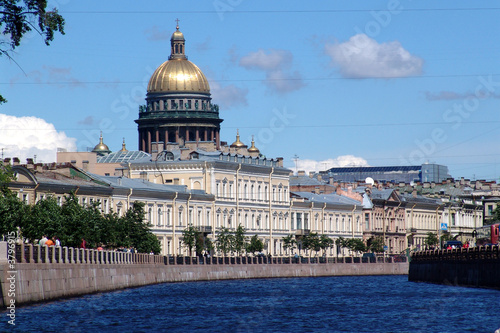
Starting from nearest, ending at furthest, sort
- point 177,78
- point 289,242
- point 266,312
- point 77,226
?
point 266,312 < point 77,226 < point 289,242 < point 177,78

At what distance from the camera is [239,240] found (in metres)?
99.6

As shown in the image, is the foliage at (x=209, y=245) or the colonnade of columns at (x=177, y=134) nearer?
the foliage at (x=209, y=245)

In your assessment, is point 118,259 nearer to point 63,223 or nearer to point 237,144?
point 63,223

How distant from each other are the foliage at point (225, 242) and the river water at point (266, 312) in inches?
1404

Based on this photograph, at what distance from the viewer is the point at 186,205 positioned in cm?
9875

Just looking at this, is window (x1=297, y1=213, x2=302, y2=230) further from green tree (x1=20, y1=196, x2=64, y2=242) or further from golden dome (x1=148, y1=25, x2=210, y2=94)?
green tree (x1=20, y1=196, x2=64, y2=242)

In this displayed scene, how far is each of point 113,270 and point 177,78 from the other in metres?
79.8

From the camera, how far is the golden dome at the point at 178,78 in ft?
448

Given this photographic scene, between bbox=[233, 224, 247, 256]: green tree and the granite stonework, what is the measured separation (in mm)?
6940

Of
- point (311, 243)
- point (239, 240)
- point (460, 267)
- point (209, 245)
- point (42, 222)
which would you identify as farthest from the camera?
point (311, 243)

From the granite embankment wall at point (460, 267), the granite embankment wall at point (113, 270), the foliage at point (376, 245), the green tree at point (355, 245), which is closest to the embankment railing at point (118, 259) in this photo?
the granite embankment wall at point (113, 270)

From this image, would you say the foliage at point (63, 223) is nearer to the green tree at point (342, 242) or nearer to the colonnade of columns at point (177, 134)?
the green tree at point (342, 242)

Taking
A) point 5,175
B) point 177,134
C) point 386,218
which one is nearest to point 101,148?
point 177,134

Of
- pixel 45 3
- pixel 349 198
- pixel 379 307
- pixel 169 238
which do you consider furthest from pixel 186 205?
pixel 45 3
